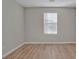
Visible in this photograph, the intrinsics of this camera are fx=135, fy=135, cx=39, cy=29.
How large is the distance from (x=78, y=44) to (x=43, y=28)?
26.7 feet

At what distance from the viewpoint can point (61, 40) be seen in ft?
30.7

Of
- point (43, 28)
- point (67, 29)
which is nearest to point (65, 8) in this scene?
point (67, 29)

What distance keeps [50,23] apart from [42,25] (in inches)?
22.9

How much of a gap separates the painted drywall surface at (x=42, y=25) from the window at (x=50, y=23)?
223mm

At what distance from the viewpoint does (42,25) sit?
30.9ft

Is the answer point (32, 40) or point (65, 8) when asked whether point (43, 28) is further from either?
point (65, 8)

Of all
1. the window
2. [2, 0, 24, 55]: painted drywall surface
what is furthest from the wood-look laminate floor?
the window

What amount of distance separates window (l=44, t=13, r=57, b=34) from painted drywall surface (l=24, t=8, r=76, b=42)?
0.22 m

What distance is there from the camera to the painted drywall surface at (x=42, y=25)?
30.6 feet

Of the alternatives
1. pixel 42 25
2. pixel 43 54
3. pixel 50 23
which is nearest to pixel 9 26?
pixel 43 54

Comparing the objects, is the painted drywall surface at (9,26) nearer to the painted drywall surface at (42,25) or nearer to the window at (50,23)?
the painted drywall surface at (42,25)

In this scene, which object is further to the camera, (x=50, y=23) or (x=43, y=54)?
(x=50, y=23)

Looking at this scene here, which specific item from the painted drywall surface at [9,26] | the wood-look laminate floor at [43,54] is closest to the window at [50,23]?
the wood-look laminate floor at [43,54]

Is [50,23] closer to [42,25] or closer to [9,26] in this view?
[42,25]
